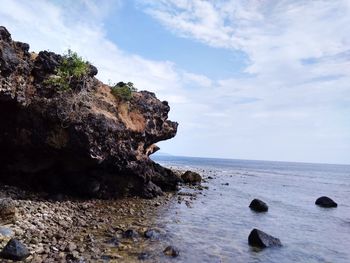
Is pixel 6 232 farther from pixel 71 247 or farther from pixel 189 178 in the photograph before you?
pixel 189 178

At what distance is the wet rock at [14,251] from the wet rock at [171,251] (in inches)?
246

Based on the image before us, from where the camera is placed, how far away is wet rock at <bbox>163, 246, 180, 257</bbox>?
1736 centimetres

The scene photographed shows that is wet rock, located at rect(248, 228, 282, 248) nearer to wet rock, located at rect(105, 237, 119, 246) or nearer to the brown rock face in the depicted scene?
wet rock, located at rect(105, 237, 119, 246)

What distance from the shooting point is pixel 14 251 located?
46.5 ft

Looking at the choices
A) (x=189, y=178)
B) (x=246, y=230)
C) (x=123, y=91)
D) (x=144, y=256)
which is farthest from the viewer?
(x=189, y=178)

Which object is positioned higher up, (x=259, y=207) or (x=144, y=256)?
(x=259, y=207)

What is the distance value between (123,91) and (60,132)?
8.02 m

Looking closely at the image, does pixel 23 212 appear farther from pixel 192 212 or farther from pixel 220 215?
pixel 220 215

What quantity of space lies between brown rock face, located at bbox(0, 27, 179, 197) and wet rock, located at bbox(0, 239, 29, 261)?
1043 cm

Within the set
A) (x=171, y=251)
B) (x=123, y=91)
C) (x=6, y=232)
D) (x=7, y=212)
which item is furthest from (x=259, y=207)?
(x=6, y=232)

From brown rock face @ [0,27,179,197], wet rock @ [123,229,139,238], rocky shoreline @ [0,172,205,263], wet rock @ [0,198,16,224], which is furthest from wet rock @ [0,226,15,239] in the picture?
brown rock face @ [0,27,179,197]

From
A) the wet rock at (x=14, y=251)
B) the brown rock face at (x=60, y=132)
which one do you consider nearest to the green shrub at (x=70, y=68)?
the brown rock face at (x=60, y=132)

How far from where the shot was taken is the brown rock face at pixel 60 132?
23938 millimetres

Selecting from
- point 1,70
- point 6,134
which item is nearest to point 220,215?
point 6,134
